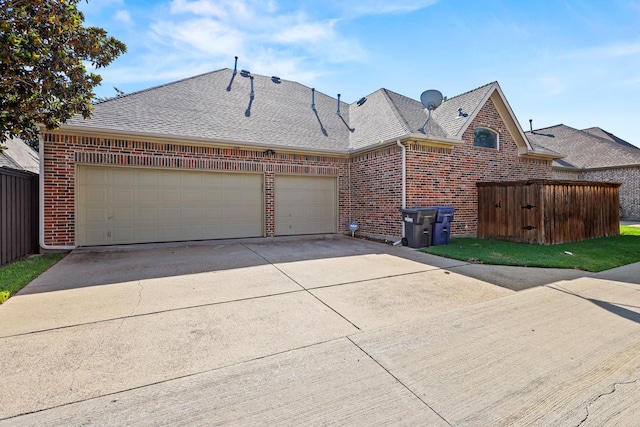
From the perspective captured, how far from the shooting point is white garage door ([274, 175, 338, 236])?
35.2ft

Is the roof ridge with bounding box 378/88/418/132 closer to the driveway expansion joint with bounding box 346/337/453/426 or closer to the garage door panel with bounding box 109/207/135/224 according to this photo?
the driveway expansion joint with bounding box 346/337/453/426

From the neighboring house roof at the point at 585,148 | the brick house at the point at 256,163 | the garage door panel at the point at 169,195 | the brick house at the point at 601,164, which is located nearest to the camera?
the brick house at the point at 256,163

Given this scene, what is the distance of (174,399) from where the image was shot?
85.6 inches

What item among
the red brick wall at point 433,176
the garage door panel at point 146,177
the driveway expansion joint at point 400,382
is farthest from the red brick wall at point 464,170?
the garage door panel at point 146,177

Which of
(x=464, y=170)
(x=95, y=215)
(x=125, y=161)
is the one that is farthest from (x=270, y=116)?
(x=464, y=170)

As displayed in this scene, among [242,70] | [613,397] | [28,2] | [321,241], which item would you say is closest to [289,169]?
[321,241]

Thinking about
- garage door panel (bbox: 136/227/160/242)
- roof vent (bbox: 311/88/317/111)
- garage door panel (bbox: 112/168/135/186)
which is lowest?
A: garage door panel (bbox: 136/227/160/242)

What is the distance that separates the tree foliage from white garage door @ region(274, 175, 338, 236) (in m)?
5.84

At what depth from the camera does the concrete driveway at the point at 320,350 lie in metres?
2.09

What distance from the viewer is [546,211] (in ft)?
29.0

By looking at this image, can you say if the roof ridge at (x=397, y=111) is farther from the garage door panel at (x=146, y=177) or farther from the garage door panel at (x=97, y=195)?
the garage door panel at (x=97, y=195)

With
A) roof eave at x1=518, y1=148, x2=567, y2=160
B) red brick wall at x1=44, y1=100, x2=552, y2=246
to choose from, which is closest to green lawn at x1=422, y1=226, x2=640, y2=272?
red brick wall at x1=44, y1=100, x2=552, y2=246

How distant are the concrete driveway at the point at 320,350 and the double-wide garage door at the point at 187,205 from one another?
11.5 ft

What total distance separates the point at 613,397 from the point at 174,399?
3201 millimetres
